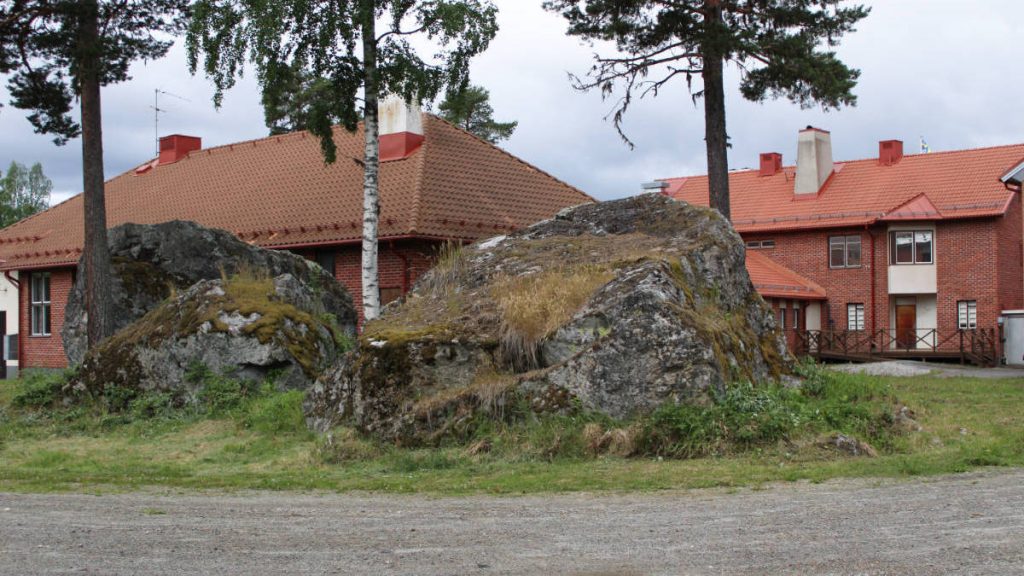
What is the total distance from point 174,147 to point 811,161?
965 inches

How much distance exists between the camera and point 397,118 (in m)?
27.5

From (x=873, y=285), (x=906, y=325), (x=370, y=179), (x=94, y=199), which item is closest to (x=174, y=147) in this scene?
(x=94, y=199)

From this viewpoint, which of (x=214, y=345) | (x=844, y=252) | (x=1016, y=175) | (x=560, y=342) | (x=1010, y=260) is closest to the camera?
(x=560, y=342)

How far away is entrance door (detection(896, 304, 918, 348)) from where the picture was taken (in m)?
37.9

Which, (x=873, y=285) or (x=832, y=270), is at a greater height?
(x=832, y=270)

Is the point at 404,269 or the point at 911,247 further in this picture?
the point at 911,247

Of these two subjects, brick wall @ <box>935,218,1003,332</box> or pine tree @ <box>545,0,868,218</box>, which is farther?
brick wall @ <box>935,218,1003,332</box>

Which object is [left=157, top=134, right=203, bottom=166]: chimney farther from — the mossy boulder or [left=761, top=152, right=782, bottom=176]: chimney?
[left=761, top=152, right=782, bottom=176]: chimney

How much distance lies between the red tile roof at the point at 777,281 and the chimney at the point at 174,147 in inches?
Result: 789

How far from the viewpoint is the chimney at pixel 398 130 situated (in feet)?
89.2

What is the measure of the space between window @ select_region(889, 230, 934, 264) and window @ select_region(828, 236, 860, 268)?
1318mm

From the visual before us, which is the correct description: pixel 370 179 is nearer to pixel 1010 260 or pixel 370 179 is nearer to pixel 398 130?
pixel 398 130

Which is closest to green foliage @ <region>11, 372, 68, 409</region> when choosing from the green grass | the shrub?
the green grass

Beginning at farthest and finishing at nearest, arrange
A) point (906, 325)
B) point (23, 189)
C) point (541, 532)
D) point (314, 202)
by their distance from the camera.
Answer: point (23, 189), point (906, 325), point (314, 202), point (541, 532)
